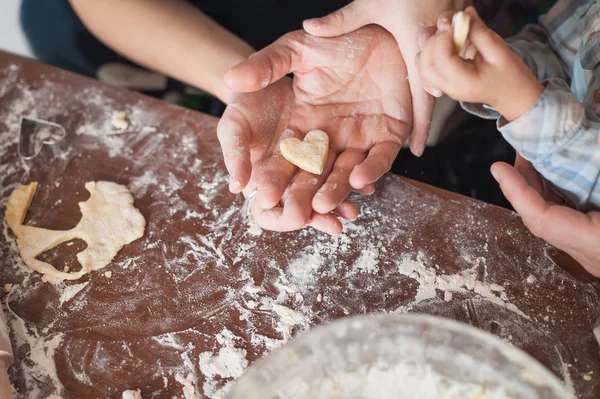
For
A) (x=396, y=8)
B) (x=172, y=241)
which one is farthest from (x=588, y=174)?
(x=172, y=241)

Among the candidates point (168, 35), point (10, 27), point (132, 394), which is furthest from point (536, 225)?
point (10, 27)

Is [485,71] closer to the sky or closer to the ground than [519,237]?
closer to the sky

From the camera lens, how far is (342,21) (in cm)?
110

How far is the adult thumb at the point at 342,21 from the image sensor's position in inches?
42.7

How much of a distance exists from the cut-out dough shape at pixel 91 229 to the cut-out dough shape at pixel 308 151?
312 mm

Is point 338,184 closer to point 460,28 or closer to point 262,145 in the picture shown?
point 262,145

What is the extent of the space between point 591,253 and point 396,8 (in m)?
0.61

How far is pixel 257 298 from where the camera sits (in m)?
0.92

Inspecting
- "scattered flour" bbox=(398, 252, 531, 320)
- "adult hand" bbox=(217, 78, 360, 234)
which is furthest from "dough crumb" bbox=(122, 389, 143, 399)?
"scattered flour" bbox=(398, 252, 531, 320)

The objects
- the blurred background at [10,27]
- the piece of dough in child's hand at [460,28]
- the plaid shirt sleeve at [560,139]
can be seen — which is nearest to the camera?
the piece of dough in child's hand at [460,28]

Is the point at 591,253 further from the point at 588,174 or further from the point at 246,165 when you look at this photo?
the point at 246,165

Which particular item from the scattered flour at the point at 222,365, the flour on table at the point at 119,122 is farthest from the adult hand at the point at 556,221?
the flour on table at the point at 119,122

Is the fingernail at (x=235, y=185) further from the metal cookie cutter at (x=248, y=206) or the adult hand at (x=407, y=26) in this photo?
the adult hand at (x=407, y=26)

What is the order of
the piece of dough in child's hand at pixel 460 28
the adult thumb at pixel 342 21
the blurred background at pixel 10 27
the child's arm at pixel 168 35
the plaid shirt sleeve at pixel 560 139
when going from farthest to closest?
the blurred background at pixel 10 27
the child's arm at pixel 168 35
the adult thumb at pixel 342 21
the plaid shirt sleeve at pixel 560 139
the piece of dough in child's hand at pixel 460 28
